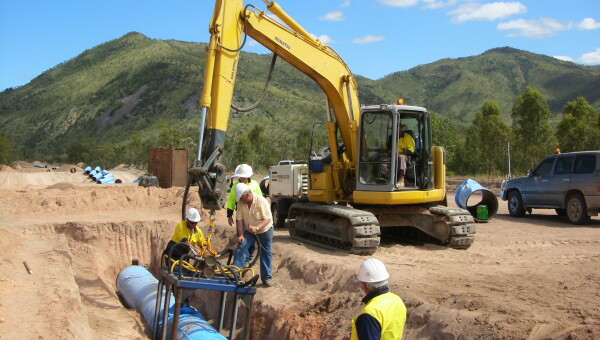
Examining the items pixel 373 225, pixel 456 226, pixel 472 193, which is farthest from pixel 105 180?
pixel 456 226

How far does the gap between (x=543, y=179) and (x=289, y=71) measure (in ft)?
313

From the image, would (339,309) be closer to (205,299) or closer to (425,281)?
(425,281)

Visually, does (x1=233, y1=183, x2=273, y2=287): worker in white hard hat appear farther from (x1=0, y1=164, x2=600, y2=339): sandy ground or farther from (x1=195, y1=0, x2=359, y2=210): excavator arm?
(x1=0, y1=164, x2=600, y2=339): sandy ground

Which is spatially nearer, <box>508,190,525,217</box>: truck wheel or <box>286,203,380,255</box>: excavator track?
<box>286,203,380,255</box>: excavator track

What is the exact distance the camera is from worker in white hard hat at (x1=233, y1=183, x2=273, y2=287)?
8.96 meters

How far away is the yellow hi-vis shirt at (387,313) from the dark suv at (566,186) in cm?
1267

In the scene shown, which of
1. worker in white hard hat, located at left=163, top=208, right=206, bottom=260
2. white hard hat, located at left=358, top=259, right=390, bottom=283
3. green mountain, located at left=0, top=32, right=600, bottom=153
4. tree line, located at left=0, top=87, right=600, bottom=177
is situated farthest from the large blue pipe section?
green mountain, located at left=0, top=32, right=600, bottom=153

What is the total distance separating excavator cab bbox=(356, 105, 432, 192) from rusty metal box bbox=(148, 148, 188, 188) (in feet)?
49.7

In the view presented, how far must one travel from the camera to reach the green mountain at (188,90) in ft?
281

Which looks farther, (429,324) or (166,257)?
(166,257)

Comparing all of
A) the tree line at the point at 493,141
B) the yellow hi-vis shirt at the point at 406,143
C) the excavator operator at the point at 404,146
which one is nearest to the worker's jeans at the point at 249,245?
the excavator operator at the point at 404,146

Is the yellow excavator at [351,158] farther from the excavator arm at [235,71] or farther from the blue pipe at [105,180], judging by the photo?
the blue pipe at [105,180]

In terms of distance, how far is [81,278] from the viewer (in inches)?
521

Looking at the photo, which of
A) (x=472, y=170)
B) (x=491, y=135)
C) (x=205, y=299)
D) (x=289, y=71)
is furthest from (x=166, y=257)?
(x=289, y=71)
